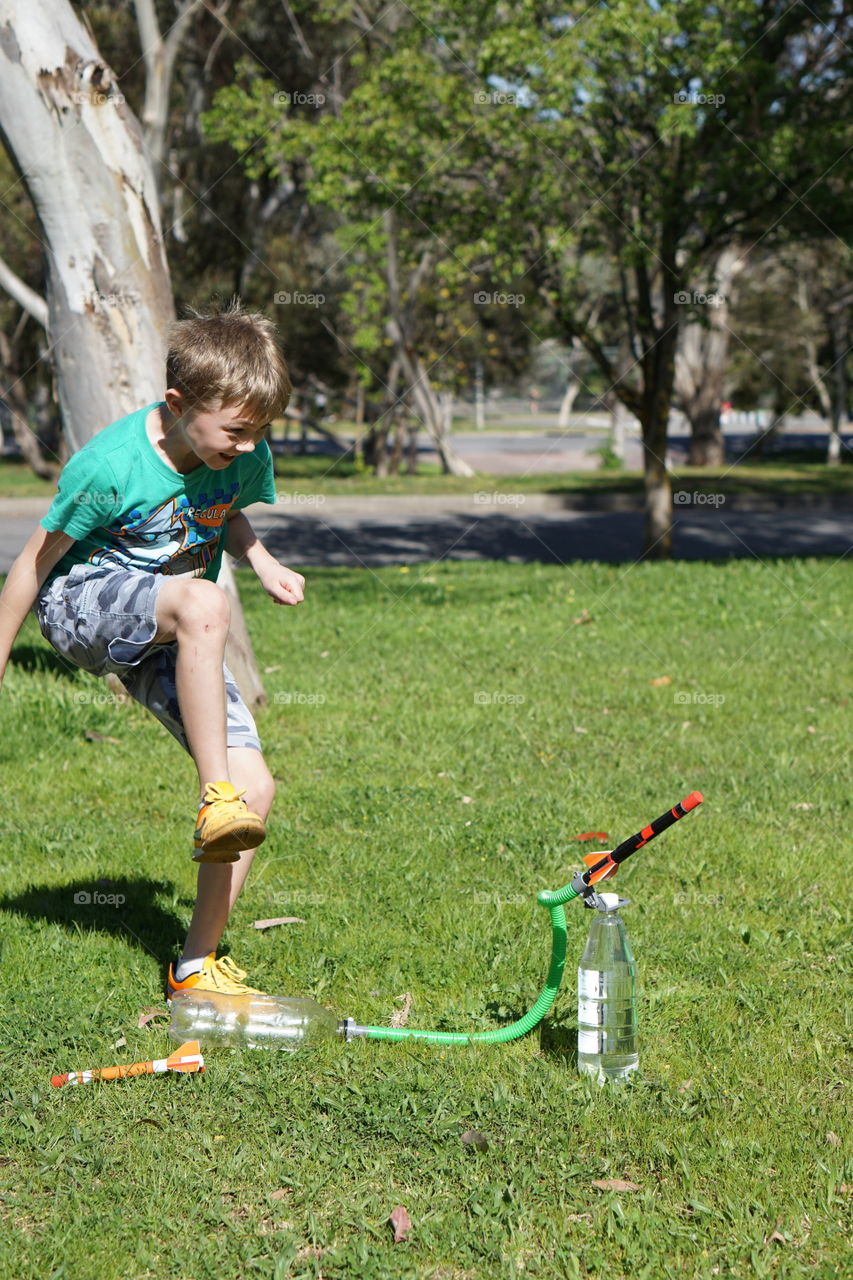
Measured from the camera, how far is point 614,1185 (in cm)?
263

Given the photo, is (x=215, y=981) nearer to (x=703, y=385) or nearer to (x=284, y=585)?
(x=284, y=585)

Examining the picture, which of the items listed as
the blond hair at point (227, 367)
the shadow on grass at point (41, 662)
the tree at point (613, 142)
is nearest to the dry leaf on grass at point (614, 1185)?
the blond hair at point (227, 367)

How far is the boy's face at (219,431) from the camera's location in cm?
298

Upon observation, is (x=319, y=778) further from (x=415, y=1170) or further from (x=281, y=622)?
(x=281, y=622)

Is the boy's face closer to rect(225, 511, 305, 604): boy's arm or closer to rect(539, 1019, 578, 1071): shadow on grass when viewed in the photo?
rect(225, 511, 305, 604): boy's arm

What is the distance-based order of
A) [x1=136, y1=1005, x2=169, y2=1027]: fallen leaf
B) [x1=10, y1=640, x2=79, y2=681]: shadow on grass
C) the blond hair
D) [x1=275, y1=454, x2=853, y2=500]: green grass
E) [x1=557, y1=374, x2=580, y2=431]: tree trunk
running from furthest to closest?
[x1=557, y1=374, x2=580, y2=431]: tree trunk < [x1=275, y1=454, x2=853, y2=500]: green grass < [x1=10, y1=640, x2=79, y2=681]: shadow on grass < [x1=136, y1=1005, x2=169, y2=1027]: fallen leaf < the blond hair

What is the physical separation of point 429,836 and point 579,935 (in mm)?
924

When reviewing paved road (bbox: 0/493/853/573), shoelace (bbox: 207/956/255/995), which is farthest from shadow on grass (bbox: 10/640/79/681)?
paved road (bbox: 0/493/853/573)

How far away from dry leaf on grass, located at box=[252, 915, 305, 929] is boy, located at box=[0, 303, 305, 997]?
20.9 inches

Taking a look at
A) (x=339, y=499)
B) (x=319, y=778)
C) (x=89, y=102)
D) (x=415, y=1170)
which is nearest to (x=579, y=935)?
(x=415, y=1170)

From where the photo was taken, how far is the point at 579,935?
388 cm

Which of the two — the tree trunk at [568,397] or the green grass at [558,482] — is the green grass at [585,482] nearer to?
the green grass at [558,482]

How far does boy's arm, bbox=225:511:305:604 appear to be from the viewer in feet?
10.6

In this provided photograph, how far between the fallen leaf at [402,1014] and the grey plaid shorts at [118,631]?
79 centimetres
